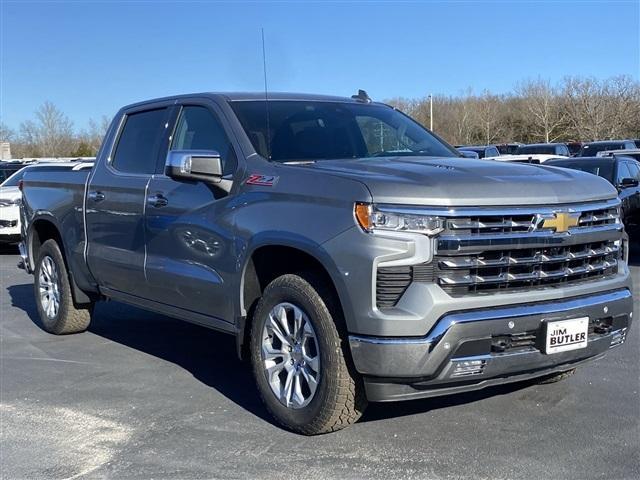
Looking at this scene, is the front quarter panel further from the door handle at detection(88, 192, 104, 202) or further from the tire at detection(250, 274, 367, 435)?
the door handle at detection(88, 192, 104, 202)

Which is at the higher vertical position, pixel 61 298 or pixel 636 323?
pixel 61 298

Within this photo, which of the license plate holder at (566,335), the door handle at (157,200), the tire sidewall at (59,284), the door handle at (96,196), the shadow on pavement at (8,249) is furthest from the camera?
the shadow on pavement at (8,249)

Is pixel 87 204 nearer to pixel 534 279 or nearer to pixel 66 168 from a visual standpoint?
pixel 66 168

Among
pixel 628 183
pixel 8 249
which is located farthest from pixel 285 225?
pixel 8 249

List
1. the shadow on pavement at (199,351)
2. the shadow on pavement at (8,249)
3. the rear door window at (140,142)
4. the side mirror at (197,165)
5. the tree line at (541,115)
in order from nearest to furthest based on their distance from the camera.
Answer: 1. the side mirror at (197,165)
2. the shadow on pavement at (199,351)
3. the rear door window at (140,142)
4. the shadow on pavement at (8,249)
5. the tree line at (541,115)

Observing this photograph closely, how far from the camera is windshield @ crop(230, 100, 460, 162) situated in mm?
5074

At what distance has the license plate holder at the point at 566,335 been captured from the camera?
4.05 metres

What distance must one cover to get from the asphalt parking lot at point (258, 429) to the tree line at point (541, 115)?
35.5m

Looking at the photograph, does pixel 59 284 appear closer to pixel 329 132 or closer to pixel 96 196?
pixel 96 196

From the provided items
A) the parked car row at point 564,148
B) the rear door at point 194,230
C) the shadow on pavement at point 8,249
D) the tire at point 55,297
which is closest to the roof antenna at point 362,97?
the rear door at point 194,230

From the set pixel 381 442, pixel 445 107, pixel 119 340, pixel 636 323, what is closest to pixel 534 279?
pixel 381 442

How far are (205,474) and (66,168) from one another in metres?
4.15

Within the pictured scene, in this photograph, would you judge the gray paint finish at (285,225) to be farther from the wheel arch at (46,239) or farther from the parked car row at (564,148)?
the parked car row at (564,148)

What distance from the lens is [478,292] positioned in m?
3.96
